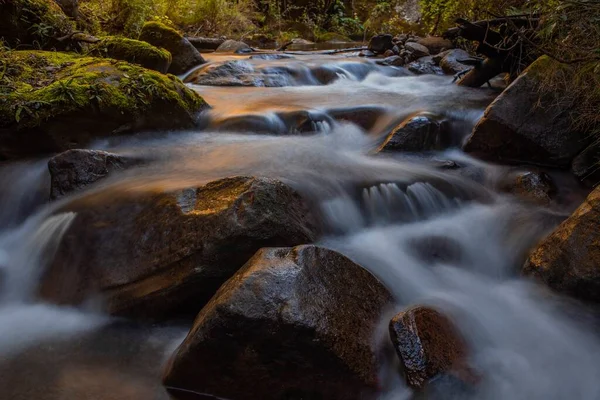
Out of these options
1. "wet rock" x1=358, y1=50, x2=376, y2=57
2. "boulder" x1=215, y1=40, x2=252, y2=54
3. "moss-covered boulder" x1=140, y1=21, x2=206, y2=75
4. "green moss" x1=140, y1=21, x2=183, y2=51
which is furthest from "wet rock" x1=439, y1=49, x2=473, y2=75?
"boulder" x1=215, y1=40, x2=252, y2=54

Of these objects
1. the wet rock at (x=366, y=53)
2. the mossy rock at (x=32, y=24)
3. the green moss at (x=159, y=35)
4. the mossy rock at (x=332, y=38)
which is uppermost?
the mossy rock at (x=32, y=24)

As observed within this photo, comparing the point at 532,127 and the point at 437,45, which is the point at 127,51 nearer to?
the point at 532,127

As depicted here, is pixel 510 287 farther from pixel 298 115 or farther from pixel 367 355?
pixel 298 115

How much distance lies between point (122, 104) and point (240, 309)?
11.5ft

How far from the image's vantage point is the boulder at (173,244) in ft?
9.14

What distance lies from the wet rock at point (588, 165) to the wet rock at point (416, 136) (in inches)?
57.0

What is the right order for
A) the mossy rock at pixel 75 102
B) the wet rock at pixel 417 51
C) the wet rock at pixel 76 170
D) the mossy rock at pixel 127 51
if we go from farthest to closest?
the wet rock at pixel 417 51
the mossy rock at pixel 127 51
the mossy rock at pixel 75 102
the wet rock at pixel 76 170

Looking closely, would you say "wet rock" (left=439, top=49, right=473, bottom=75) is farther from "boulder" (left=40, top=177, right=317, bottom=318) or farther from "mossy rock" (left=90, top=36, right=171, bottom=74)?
"boulder" (left=40, top=177, right=317, bottom=318)

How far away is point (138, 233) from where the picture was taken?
123 inches

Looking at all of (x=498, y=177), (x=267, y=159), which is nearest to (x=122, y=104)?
(x=267, y=159)

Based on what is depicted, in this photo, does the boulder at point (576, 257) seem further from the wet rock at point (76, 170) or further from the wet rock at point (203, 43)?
the wet rock at point (203, 43)

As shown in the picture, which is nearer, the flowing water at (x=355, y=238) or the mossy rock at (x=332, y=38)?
the flowing water at (x=355, y=238)

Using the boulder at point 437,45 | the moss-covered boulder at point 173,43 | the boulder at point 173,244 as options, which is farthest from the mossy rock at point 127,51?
the boulder at point 437,45

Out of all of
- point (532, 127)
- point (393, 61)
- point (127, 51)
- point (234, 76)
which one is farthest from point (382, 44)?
point (532, 127)
